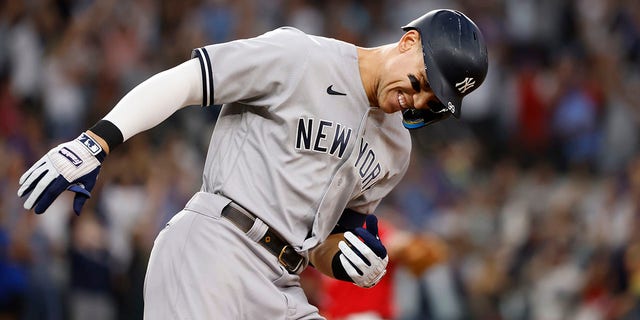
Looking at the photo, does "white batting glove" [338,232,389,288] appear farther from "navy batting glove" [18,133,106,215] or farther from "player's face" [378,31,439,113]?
"navy batting glove" [18,133,106,215]

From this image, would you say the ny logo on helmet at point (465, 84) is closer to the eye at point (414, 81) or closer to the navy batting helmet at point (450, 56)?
the navy batting helmet at point (450, 56)

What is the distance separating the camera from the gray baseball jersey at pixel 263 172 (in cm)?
360

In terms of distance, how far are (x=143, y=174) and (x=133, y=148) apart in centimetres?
24

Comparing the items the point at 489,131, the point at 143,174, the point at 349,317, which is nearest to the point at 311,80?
the point at 349,317

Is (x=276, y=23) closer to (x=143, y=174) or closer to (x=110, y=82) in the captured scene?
(x=110, y=82)

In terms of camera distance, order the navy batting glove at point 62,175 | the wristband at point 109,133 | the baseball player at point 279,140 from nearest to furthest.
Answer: the navy batting glove at point 62,175 < the wristband at point 109,133 < the baseball player at point 279,140

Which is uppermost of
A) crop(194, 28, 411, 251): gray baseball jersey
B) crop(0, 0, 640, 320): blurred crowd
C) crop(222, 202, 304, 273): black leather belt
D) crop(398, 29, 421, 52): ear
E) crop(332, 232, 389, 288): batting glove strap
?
crop(398, 29, 421, 52): ear

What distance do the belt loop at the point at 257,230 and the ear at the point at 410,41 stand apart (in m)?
0.82

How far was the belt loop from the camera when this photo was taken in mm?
3650

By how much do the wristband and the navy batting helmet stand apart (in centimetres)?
110

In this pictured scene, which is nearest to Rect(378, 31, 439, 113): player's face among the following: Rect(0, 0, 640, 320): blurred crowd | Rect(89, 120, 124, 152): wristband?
Rect(89, 120, 124, 152): wristband

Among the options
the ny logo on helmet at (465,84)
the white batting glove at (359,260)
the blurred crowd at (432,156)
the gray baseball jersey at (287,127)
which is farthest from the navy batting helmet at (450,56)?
the blurred crowd at (432,156)

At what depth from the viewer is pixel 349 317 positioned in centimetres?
592

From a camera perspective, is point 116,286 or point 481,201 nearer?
point 116,286
